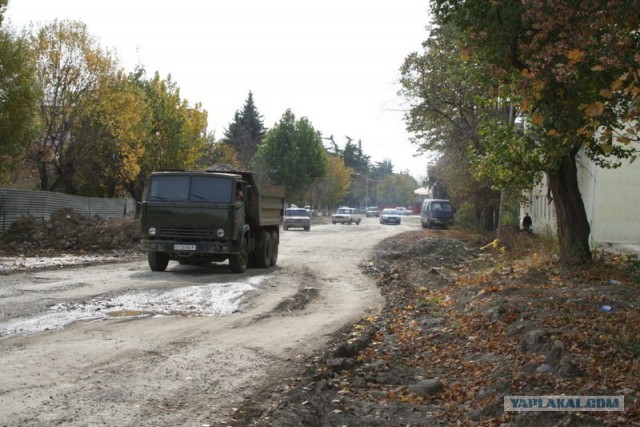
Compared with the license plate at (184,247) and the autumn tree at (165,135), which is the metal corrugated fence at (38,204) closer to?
the autumn tree at (165,135)

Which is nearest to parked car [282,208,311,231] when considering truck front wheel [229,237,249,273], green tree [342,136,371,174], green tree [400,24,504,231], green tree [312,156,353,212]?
green tree [400,24,504,231]

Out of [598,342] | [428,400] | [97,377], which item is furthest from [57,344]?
[598,342]

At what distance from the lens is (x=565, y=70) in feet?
24.9

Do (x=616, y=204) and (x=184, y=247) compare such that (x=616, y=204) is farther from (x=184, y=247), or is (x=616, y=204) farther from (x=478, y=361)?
(x=478, y=361)

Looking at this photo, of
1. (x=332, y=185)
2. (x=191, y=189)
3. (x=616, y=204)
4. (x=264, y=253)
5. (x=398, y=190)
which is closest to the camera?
(x=191, y=189)

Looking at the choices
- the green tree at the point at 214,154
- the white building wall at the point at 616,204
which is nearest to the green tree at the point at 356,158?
the green tree at the point at 214,154

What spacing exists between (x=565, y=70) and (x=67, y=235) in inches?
876

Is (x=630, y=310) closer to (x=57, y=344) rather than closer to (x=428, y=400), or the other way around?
(x=428, y=400)

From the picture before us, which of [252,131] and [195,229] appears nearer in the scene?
[195,229]

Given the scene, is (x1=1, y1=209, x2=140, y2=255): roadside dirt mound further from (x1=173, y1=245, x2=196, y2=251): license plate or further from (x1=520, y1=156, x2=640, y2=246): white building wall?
(x1=520, y1=156, x2=640, y2=246): white building wall

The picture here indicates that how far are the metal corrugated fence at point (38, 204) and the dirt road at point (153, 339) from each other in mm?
11136

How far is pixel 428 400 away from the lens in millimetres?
6578

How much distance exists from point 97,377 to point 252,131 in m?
77.5

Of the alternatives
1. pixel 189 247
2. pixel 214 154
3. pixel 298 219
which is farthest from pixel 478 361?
pixel 214 154
